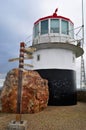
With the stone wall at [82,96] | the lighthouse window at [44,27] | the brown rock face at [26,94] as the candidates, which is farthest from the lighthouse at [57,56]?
the brown rock face at [26,94]

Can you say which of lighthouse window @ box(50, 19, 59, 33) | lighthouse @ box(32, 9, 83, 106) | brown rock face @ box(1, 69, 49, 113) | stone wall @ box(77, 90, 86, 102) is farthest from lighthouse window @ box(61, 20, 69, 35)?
stone wall @ box(77, 90, 86, 102)

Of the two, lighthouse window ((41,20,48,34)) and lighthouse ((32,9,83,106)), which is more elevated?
lighthouse window ((41,20,48,34))

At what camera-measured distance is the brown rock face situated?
1105 centimetres

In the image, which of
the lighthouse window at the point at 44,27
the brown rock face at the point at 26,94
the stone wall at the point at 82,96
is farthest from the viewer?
the stone wall at the point at 82,96

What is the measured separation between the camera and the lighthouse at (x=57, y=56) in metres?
14.5

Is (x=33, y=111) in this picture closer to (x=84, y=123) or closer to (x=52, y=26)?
(x=84, y=123)

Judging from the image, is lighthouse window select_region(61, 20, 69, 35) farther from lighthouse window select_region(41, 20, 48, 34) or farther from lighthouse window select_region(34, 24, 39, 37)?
lighthouse window select_region(34, 24, 39, 37)

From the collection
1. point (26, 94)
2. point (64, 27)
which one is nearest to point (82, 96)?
point (64, 27)

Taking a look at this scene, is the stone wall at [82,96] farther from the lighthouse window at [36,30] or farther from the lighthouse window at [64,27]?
the lighthouse window at [36,30]

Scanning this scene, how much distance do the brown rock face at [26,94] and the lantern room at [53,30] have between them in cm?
400

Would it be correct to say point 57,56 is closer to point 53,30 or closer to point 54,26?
point 53,30

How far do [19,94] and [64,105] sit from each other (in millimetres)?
7541

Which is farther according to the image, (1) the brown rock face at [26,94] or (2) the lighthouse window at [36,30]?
(2) the lighthouse window at [36,30]

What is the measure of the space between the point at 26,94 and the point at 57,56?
198 inches
